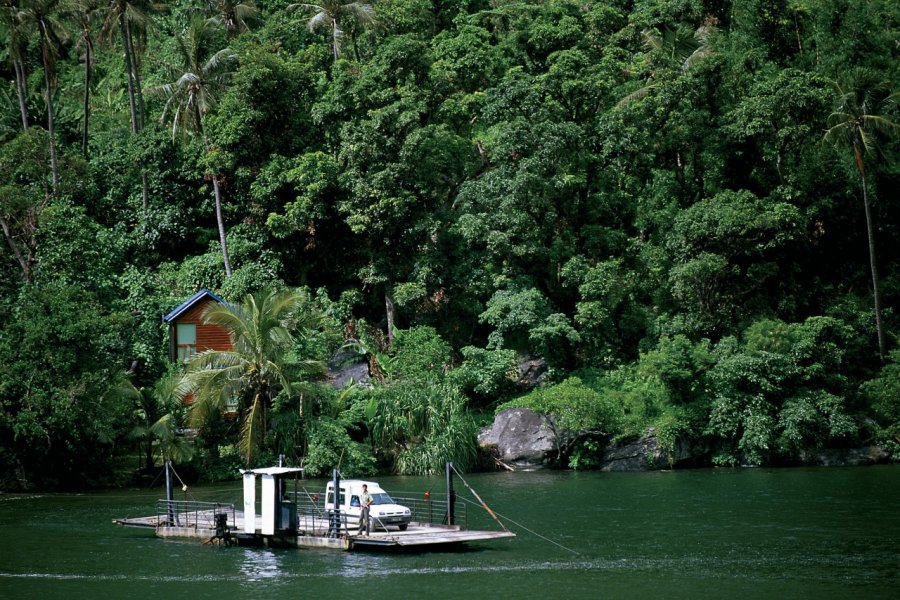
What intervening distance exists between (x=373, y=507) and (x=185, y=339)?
2341 cm

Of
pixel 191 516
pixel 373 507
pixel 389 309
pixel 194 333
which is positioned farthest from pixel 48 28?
pixel 373 507

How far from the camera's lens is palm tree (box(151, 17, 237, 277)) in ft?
193

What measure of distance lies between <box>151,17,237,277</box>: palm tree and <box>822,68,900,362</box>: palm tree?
31.8m

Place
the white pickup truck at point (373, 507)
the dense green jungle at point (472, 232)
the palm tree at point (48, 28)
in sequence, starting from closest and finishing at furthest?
1. the white pickup truck at point (373, 507)
2. the dense green jungle at point (472, 232)
3. the palm tree at point (48, 28)

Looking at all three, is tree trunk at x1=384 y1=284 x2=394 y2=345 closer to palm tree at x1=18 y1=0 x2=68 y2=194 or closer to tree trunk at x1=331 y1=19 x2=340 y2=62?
tree trunk at x1=331 y1=19 x2=340 y2=62

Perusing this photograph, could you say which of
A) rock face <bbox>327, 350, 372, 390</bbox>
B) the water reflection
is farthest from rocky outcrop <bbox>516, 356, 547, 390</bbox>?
the water reflection

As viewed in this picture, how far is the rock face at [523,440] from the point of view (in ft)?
167

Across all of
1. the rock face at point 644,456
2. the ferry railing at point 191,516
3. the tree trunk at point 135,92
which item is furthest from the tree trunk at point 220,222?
the rock face at point 644,456

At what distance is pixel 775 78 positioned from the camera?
184 ft

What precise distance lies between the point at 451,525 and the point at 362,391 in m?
19.7

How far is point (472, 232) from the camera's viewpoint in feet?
182

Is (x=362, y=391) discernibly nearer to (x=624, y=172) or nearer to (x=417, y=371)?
(x=417, y=371)

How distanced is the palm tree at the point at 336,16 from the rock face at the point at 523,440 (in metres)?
24.2

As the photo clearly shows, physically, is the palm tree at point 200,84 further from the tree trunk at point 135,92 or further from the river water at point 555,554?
the river water at point 555,554
